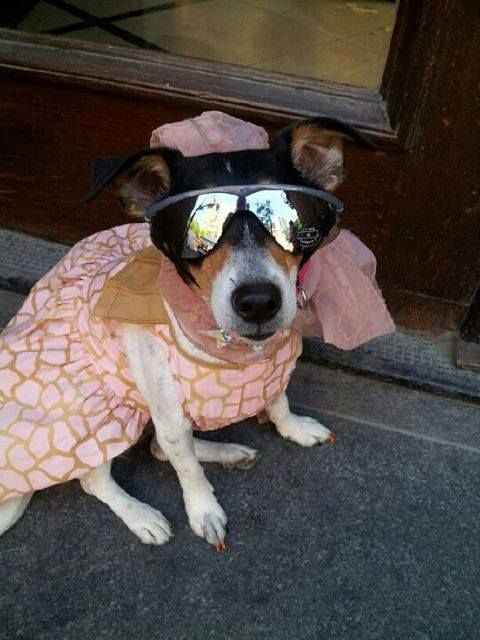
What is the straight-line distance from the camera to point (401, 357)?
2.57m

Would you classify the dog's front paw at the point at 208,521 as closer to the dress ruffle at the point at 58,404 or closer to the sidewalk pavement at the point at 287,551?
the sidewalk pavement at the point at 287,551

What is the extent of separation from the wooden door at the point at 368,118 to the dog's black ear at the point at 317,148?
73cm

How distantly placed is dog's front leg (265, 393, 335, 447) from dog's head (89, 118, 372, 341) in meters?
0.79

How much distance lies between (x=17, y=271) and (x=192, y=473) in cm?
152

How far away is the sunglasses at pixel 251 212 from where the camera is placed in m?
1.36

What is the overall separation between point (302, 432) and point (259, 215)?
3.65ft

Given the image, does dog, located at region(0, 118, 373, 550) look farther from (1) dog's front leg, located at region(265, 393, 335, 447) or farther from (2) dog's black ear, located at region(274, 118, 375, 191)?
(1) dog's front leg, located at region(265, 393, 335, 447)

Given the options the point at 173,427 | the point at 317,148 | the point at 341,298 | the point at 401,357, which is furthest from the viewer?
the point at 401,357

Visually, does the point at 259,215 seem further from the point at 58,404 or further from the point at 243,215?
the point at 58,404

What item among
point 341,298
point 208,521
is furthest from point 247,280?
point 208,521

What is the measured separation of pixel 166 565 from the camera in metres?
1.91

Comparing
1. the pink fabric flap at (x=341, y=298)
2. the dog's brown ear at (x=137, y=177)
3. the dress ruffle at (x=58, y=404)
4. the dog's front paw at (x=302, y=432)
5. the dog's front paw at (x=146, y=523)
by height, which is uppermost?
the dog's brown ear at (x=137, y=177)

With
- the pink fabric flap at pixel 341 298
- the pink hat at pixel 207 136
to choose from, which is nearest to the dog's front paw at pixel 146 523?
the pink fabric flap at pixel 341 298

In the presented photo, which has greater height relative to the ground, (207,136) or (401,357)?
(207,136)
